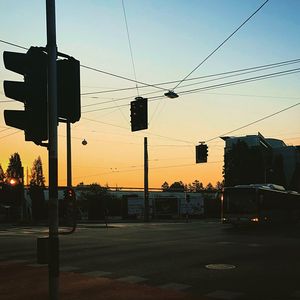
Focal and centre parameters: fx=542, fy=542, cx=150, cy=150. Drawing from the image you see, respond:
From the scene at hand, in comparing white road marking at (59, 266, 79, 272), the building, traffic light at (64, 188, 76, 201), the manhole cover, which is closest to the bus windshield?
the manhole cover

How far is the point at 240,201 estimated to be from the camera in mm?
34969

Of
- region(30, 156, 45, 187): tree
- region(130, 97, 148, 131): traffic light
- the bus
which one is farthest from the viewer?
region(30, 156, 45, 187): tree

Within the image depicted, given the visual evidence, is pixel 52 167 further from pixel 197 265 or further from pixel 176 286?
pixel 197 265

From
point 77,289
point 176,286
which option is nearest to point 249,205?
point 176,286

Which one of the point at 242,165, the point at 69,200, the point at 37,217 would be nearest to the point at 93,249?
the point at 69,200

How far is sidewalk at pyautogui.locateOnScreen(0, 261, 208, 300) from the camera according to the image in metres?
9.66

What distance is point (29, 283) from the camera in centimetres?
1105

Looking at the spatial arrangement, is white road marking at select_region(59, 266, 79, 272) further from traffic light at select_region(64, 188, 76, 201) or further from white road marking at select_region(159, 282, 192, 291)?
traffic light at select_region(64, 188, 76, 201)

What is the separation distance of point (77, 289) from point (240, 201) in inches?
1005

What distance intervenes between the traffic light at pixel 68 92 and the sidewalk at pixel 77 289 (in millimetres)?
4341


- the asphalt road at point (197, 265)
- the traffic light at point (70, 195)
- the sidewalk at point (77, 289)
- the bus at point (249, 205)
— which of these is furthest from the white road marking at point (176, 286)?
the bus at point (249, 205)

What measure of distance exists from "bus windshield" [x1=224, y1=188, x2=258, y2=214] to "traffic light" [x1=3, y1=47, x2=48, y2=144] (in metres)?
29.5

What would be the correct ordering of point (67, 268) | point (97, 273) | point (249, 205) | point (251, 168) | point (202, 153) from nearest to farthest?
point (97, 273), point (67, 268), point (249, 205), point (202, 153), point (251, 168)

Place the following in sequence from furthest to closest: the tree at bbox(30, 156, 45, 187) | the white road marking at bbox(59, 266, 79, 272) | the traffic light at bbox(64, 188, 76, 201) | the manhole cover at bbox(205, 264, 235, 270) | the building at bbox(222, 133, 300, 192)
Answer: the tree at bbox(30, 156, 45, 187) < the building at bbox(222, 133, 300, 192) < the manhole cover at bbox(205, 264, 235, 270) < the white road marking at bbox(59, 266, 79, 272) < the traffic light at bbox(64, 188, 76, 201)
